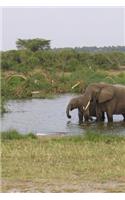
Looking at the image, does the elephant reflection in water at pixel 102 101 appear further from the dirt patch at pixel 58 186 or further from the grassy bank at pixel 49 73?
the dirt patch at pixel 58 186

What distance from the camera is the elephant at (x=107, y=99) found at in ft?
54.4

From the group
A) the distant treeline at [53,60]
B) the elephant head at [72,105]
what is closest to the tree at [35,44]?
→ the distant treeline at [53,60]

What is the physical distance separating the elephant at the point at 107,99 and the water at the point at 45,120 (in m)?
0.37

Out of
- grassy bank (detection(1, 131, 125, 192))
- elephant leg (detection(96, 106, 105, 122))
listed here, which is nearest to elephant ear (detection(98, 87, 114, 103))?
elephant leg (detection(96, 106, 105, 122))

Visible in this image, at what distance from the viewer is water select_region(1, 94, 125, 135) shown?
1484cm

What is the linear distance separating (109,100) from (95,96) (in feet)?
1.41

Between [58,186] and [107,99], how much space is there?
353 inches

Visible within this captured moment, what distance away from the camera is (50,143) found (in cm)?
1147

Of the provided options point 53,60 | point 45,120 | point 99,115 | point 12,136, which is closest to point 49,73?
point 53,60

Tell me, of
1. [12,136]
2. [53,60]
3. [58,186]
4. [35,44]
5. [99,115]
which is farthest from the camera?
[35,44]

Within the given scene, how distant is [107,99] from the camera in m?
16.5

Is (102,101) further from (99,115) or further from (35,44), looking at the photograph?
(35,44)

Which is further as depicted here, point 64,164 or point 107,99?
point 107,99

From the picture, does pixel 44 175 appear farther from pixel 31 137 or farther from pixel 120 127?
pixel 120 127
